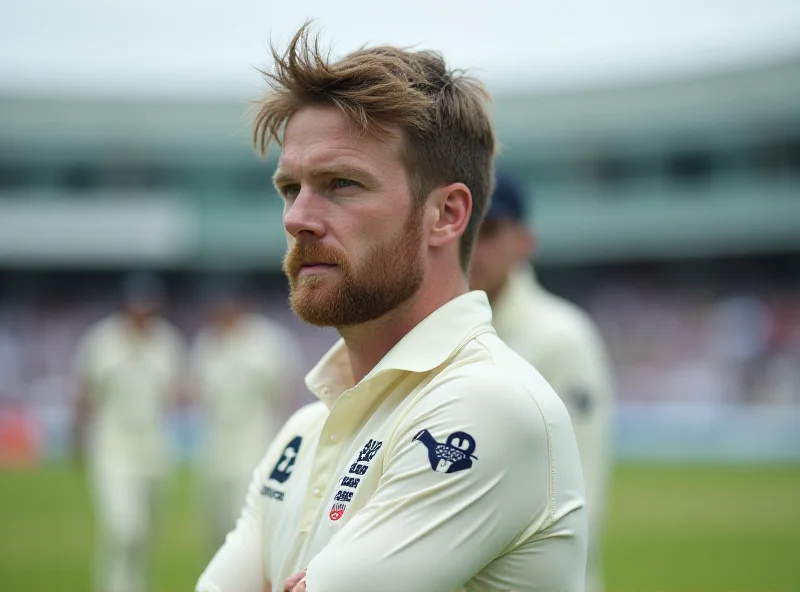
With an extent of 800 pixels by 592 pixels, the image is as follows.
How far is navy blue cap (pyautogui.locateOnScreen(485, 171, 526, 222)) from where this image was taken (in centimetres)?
468

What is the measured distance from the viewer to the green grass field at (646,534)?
31.2ft

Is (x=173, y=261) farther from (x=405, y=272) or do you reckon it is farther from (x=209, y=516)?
(x=405, y=272)

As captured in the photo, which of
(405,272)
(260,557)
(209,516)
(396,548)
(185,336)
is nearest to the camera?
(396,548)

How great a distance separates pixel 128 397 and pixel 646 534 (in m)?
6.39

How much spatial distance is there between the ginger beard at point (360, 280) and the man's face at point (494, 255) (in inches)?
84.9

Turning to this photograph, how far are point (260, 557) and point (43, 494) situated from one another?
49.8ft

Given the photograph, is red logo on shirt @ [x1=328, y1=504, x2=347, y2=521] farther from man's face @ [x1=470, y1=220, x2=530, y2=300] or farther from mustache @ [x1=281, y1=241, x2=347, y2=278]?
man's face @ [x1=470, y1=220, x2=530, y2=300]

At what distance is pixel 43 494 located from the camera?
16.6 m

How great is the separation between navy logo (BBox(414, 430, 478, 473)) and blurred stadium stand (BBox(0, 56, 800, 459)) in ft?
125

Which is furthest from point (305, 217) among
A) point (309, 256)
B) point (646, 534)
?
point (646, 534)

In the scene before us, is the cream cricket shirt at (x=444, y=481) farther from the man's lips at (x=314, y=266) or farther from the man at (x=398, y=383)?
the man's lips at (x=314, y=266)

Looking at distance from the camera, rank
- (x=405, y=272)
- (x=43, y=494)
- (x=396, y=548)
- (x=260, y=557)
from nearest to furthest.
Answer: (x=396, y=548) → (x=405, y=272) → (x=260, y=557) → (x=43, y=494)

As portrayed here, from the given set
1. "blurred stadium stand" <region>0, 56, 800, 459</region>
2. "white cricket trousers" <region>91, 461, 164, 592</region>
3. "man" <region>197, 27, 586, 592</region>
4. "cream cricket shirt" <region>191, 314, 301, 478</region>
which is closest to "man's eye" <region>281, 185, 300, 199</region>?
"man" <region>197, 27, 586, 592</region>

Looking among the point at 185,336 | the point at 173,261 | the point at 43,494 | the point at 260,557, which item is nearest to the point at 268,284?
the point at 173,261
